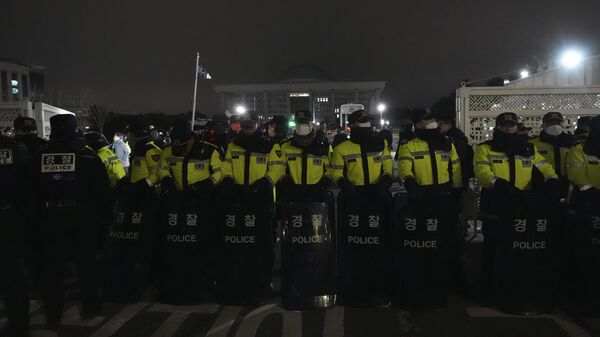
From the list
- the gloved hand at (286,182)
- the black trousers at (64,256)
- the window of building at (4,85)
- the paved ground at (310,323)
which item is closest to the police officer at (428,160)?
the gloved hand at (286,182)

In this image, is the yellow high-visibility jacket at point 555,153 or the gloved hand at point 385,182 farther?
the yellow high-visibility jacket at point 555,153

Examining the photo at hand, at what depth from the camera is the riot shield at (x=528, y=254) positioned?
512 centimetres

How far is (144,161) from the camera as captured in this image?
20.6 feet

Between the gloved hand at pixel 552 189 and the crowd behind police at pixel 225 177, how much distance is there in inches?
0.4

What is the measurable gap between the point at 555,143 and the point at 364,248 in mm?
3103

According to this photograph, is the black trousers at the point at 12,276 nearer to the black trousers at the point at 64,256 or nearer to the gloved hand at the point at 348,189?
the black trousers at the point at 64,256

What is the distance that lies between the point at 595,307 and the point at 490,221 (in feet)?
4.24

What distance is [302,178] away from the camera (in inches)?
223

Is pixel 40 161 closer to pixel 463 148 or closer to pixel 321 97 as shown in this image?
pixel 463 148

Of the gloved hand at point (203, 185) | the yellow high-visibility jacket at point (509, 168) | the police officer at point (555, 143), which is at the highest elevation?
the police officer at point (555, 143)

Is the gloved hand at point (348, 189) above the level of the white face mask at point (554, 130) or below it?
below

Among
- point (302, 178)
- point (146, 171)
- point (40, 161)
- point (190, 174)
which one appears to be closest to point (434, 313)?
point (302, 178)

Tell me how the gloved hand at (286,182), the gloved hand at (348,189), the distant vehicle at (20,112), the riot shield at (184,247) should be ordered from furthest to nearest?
the distant vehicle at (20,112) < the gloved hand at (286,182) < the riot shield at (184,247) < the gloved hand at (348,189)

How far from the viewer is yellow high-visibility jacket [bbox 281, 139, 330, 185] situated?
222 inches
